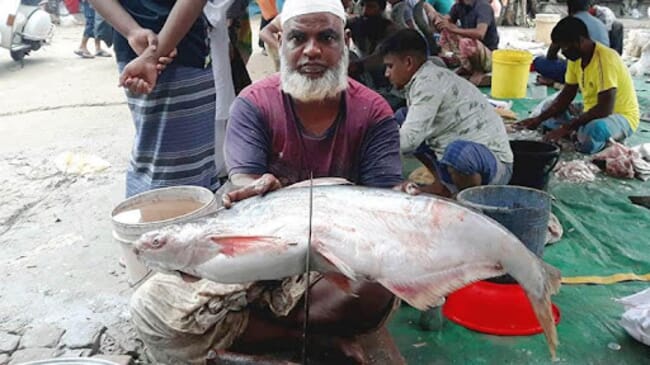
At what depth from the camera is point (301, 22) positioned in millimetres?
2367

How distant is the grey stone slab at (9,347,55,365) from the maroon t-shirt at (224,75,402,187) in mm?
1259

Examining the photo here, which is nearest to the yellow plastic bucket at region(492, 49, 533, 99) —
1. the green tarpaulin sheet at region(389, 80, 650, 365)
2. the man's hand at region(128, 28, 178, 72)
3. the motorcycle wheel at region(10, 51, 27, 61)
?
the green tarpaulin sheet at region(389, 80, 650, 365)

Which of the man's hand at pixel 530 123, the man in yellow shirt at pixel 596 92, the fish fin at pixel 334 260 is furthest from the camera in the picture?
the man's hand at pixel 530 123

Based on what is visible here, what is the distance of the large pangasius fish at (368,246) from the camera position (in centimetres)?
171

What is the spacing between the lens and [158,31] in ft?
9.48

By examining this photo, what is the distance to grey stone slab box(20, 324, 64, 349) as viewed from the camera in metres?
2.77

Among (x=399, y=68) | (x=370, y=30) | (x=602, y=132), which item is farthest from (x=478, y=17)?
(x=399, y=68)

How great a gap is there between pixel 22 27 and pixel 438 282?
10.4 m

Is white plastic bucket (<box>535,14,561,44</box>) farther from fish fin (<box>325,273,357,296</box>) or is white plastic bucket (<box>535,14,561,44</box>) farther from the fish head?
the fish head

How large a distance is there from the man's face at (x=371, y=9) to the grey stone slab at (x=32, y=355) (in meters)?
4.98

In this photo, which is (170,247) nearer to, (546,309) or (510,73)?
(546,309)

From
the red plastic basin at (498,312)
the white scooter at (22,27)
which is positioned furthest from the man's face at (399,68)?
the white scooter at (22,27)

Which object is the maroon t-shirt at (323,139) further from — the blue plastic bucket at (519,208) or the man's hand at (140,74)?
the blue plastic bucket at (519,208)

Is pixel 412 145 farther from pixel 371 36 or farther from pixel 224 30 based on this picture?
pixel 371 36
